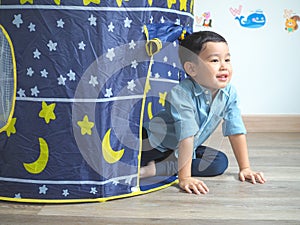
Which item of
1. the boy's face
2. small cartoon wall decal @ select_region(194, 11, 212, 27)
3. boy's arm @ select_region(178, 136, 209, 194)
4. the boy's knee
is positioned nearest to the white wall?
small cartoon wall decal @ select_region(194, 11, 212, 27)

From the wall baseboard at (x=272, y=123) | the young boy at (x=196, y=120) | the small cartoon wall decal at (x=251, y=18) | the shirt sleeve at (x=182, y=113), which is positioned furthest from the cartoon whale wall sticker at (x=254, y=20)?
the shirt sleeve at (x=182, y=113)

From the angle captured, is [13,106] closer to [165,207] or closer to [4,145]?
[4,145]

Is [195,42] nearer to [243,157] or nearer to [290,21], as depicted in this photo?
[243,157]

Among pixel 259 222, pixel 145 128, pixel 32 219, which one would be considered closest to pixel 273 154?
pixel 145 128

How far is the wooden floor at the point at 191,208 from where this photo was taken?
1.05 meters

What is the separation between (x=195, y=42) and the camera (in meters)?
1.34

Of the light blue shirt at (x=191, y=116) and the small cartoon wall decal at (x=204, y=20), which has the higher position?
the small cartoon wall decal at (x=204, y=20)

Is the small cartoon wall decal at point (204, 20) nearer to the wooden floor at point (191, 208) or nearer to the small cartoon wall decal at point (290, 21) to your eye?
the small cartoon wall decal at point (290, 21)

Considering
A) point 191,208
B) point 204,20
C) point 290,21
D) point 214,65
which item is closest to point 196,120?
point 214,65

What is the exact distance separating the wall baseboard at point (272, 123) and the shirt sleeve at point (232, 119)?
955mm

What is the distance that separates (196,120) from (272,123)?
112 centimetres

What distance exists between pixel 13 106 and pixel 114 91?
0.27 metres

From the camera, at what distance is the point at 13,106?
3.79ft

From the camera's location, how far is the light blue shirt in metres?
1.31
